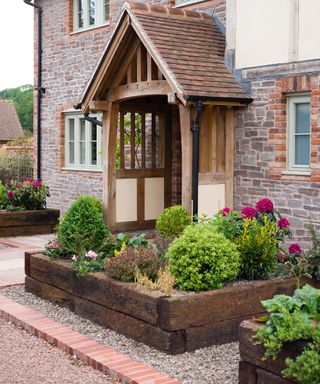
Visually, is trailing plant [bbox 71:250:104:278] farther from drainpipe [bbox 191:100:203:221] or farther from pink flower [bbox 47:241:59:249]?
drainpipe [bbox 191:100:203:221]

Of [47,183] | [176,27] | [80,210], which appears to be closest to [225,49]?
[176,27]

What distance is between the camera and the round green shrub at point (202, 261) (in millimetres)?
6773

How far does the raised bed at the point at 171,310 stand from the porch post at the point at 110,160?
569cm

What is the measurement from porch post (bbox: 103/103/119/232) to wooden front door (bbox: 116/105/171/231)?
200mm

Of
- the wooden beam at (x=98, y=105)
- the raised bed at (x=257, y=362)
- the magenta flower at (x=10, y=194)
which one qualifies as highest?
the wooden beam at (x=98, y=105)

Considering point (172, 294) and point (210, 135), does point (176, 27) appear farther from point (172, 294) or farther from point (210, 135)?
point (172, 294)

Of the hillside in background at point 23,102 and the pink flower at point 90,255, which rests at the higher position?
the hillside in background at point 23,102

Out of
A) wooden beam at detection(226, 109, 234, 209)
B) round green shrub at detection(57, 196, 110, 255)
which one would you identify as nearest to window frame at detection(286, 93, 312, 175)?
wooden beam at detection(226, 109, 234, 209)

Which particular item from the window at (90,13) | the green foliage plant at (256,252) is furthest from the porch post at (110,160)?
the green foliage plant at (256,252)

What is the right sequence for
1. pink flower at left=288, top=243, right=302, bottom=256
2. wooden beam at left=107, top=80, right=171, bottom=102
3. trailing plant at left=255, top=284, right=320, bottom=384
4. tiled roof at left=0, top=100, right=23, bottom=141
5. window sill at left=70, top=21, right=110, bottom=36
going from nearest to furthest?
trailing plant at left=255, top=284, right=320, bottom=384 → pink flower at left=288, top=243, right=302, bottom=256 → wooden beam at left=107, top=80, right=171, bottom=102 → window sill at left=70, top=21, right=110, bottom=36 → tiled roof at left=0, top=100, right=23, bottom=141

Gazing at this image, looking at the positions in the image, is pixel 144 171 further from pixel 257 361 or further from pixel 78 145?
pixel 257 361

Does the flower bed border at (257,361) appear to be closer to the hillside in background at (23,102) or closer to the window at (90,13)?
the window at (90,13)

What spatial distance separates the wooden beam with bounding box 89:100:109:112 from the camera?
12.9 metres

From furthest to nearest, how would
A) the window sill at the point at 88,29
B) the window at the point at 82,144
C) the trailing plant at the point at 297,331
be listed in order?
the window at the point at 82,144 < the window sill at the point at 88,29 < the trailing plant at the point at 297,331
